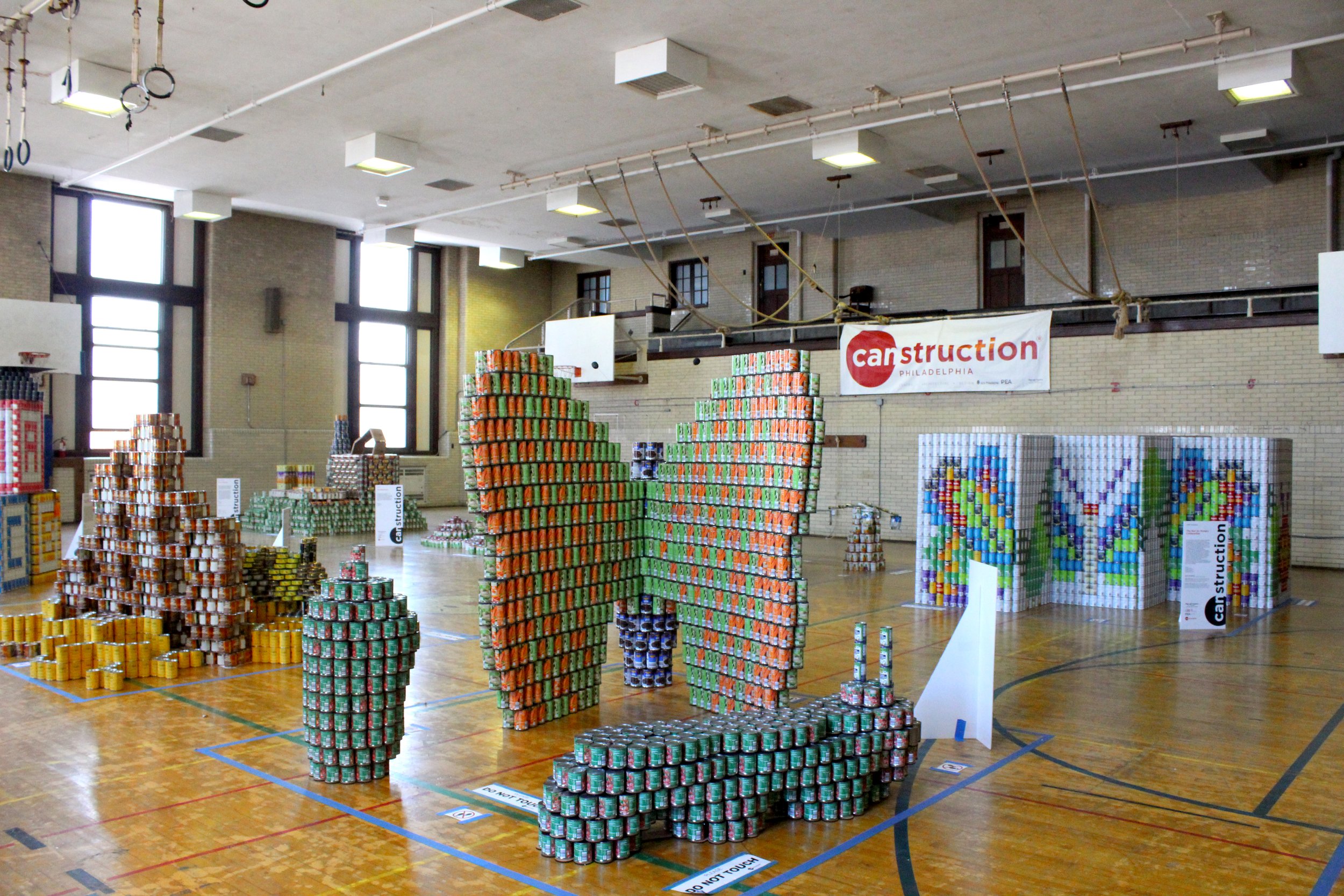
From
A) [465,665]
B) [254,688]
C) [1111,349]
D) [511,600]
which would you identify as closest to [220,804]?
[511,600]

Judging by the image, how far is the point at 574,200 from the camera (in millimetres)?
18672

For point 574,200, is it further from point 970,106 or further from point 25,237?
point 25,237

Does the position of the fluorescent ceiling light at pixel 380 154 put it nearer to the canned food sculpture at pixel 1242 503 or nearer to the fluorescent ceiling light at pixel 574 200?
the fluorescent ceiling light at pixel 574 200

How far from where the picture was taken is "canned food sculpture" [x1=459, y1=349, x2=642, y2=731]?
727 centimetres

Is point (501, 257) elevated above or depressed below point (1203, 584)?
above

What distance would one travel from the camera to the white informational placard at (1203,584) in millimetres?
11211

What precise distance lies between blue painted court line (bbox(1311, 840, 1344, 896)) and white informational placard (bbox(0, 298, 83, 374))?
736 inches

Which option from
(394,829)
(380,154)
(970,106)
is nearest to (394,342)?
(380,154)

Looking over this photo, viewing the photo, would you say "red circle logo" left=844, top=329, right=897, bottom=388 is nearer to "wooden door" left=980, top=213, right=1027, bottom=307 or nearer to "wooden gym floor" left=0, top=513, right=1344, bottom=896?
"wooden door" left=980, top=213, right=1027, bottom=307

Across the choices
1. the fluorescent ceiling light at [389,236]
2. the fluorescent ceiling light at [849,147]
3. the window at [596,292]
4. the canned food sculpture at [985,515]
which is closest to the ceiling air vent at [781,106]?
the fluorescent ceiling light at [849,147]

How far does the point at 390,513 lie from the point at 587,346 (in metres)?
6.99

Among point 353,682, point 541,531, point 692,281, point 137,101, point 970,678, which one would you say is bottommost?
point 970,678

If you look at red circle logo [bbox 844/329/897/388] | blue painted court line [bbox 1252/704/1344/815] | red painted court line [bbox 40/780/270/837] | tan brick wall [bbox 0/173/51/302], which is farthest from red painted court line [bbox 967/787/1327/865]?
tan brick wall [bbox 0/173/51/302]

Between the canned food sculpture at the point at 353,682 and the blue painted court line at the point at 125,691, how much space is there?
9.54 feet
